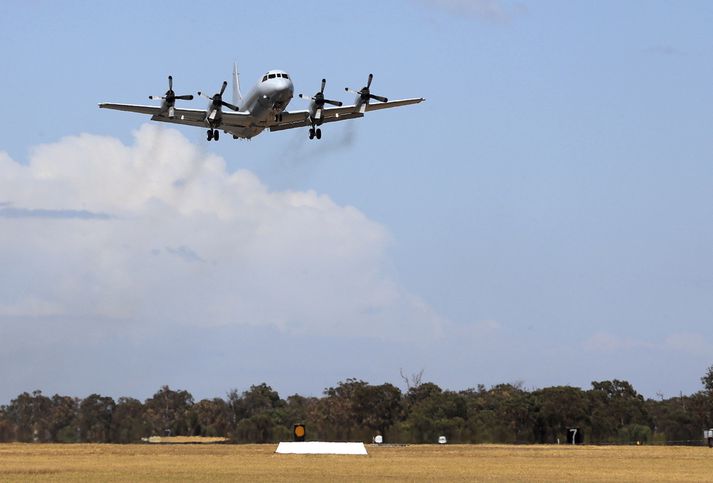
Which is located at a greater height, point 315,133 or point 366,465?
point 315,133

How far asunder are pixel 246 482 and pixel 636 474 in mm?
19546

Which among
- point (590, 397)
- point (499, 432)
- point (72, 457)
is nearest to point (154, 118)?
point (72, 457)

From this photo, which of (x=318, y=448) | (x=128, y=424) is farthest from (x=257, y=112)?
(x=128, y=424)

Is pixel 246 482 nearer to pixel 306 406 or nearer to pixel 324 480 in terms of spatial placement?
pixel 324 480

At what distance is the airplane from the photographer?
271 feet

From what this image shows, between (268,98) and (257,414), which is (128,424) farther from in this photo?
(268,98)

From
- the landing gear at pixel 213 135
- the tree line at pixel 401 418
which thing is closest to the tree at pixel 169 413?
the tree line at pixel 401 418

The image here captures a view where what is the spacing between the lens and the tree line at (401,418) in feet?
366

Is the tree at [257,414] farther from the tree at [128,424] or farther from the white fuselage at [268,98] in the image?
the white fuselage at [268,98]

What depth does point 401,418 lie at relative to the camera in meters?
130

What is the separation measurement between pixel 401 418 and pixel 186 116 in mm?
54390

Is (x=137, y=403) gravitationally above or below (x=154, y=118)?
below

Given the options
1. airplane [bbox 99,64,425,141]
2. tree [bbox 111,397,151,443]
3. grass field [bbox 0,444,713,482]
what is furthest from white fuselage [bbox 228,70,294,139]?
tree [bbox 111,397,151,443]

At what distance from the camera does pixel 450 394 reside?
130375 mm
